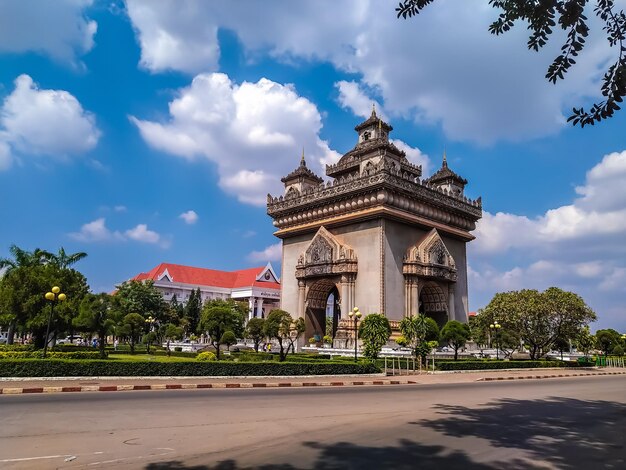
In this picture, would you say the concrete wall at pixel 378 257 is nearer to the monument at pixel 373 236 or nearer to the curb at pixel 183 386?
the monument at pixel 373 236

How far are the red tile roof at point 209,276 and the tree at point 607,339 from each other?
52.2m

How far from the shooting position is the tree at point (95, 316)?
31198mm

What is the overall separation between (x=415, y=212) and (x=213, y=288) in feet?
189

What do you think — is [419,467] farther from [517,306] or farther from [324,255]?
[517,306]

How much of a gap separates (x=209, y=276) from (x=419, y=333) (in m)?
68.5

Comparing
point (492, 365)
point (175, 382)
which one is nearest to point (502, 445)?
point (175, 382)

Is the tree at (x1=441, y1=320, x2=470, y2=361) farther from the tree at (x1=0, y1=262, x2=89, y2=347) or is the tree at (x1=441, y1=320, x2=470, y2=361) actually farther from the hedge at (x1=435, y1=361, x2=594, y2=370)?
the tree at (x1=0, y1=262, x2=89, y2=347)

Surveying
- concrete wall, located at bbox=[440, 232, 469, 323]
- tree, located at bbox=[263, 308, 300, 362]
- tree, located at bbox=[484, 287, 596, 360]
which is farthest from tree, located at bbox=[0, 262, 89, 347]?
tree, located at bbox=[484, 287, 596, 360]

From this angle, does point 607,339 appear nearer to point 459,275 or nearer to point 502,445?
point 459,275

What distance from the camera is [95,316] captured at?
104 ft

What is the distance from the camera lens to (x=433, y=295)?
43.6m

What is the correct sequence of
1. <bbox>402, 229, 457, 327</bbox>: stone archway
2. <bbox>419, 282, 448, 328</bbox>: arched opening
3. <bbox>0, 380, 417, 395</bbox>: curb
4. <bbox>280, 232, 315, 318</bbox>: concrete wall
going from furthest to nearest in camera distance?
<bbox>280, 232, 315, 318</bbox>: concrete wall < <bbox>419, 282, 448, 328</bbox>: arched opening < <bbox>402, 229, 457, 327</bbox>: stone archway < <bbox>0, 380, 417, 395</bbox>: curb

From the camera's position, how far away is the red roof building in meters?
86.2

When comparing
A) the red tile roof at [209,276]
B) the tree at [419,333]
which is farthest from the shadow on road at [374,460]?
the red tile roof at [209,276]
